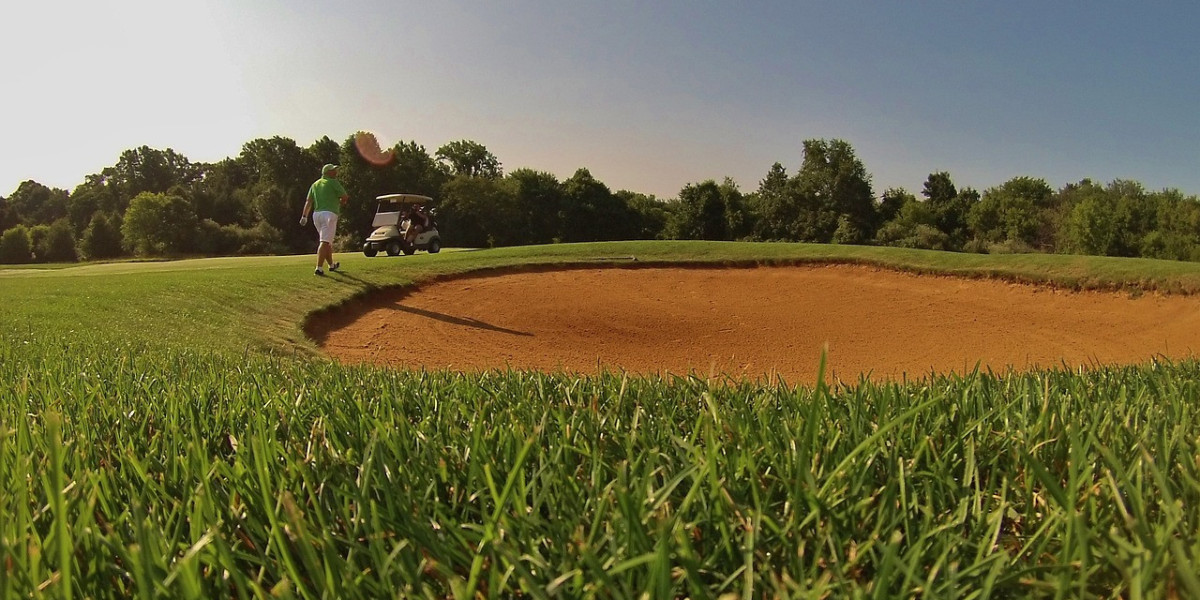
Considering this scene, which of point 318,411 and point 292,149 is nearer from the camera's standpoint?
point 318,411

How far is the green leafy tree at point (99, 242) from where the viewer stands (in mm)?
50969

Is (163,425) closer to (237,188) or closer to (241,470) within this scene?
(241,470)

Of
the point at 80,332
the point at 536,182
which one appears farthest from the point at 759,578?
the point at 536,182

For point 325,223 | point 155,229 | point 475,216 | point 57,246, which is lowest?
point 57,246

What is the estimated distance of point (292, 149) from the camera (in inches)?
2223

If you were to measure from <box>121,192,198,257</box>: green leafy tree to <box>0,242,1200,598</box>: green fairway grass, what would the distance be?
57.1 meters

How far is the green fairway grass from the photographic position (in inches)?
27.0

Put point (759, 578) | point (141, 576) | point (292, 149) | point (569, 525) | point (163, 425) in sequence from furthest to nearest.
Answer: point (292, 149)
point (163, 425)
point (569, 525)
point (759, 578)
point (141, 576)

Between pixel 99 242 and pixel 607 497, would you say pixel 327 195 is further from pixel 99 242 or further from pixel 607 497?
pixel 99 242

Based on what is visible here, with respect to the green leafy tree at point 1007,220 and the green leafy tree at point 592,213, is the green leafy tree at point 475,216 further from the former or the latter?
the green leafy tree at point 1007,220

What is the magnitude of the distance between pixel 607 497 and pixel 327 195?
11.9m

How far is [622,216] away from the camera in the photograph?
5259 centimetres

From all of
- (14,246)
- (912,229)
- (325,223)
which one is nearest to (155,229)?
(14,246)

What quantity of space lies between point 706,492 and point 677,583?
0.69 ft
